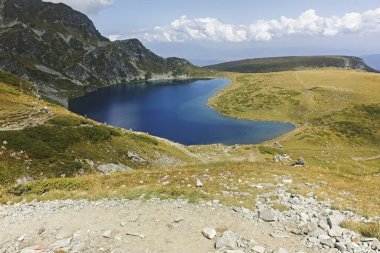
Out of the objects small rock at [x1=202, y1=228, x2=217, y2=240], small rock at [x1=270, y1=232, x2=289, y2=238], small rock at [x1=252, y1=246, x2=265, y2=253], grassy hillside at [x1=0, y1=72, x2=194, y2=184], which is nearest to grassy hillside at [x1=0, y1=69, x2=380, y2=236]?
grassy hillside at [x1=0, y1=72, x2=194, y2=184]

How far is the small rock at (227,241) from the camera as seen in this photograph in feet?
50.4

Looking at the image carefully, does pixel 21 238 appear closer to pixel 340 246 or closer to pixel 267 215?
pixel 267 215

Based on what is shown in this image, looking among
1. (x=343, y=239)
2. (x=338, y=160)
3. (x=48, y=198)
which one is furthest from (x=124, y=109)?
(x=343, y=239)

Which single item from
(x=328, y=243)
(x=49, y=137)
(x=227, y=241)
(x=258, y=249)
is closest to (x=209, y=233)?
(x=227, y=241)

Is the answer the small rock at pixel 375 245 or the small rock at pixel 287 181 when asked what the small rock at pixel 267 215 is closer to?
the small rock at pixel 375 245

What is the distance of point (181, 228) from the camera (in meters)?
17.5

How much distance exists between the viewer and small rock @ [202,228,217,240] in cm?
1627

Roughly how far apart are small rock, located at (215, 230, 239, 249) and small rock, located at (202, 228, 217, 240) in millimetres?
552

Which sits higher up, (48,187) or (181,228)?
(181,228)

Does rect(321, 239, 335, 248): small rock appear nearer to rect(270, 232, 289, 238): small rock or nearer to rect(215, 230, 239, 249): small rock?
rect(270, 232, 289, 238): small rock

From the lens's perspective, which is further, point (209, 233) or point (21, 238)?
point (21, 238)

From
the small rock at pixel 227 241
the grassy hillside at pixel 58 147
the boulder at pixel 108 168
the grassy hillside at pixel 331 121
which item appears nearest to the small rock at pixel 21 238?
the small rock at pixel 227 241

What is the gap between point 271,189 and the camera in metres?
24.0

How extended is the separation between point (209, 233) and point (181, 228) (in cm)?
A: 177
